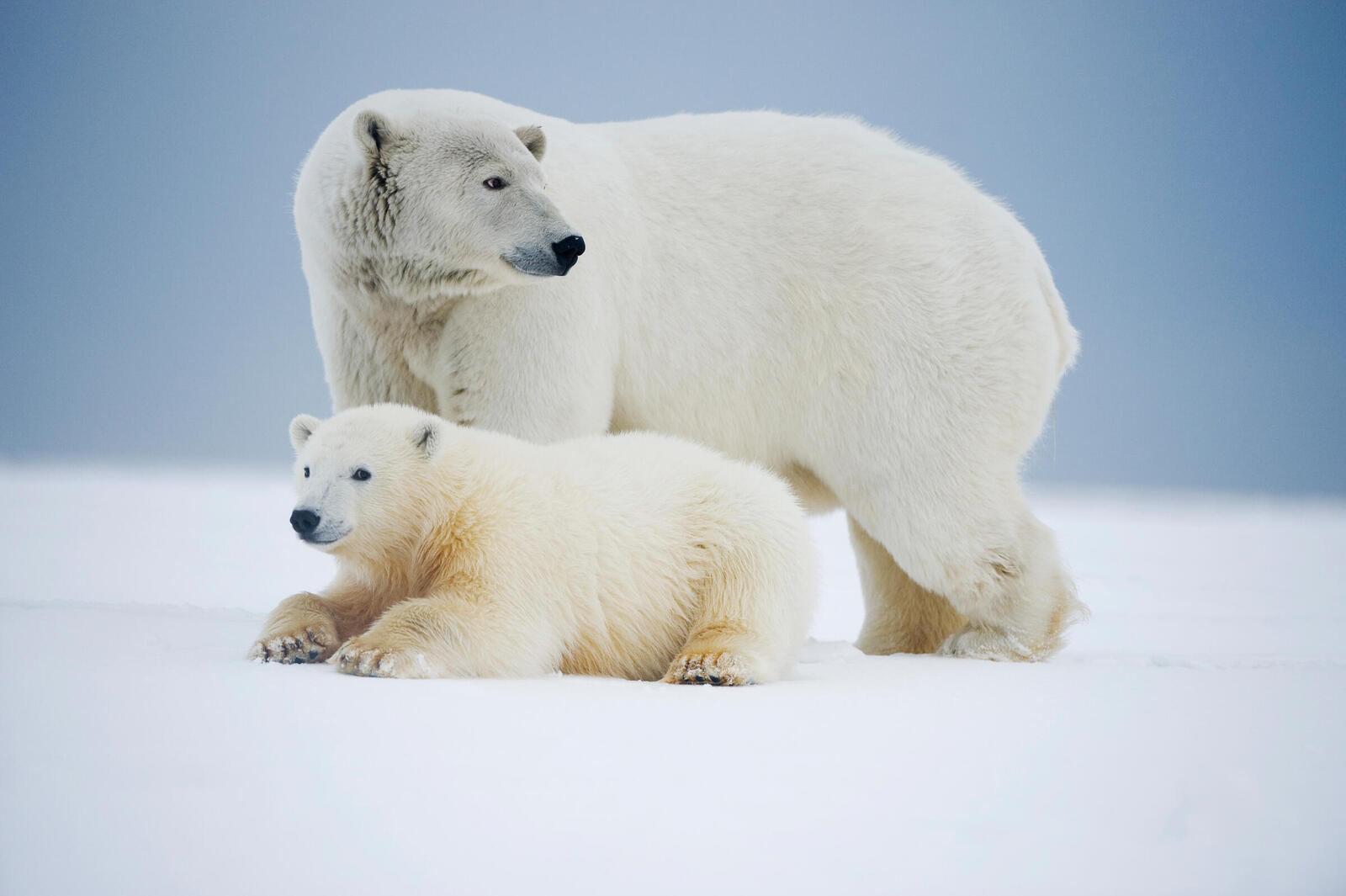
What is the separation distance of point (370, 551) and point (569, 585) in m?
0.48

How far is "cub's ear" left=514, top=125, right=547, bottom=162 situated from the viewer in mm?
3699

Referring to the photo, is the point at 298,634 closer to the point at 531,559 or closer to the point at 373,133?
the point at 531,559

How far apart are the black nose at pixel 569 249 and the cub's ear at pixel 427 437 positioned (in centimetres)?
79

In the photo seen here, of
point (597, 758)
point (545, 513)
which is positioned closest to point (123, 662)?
point (545, 513)

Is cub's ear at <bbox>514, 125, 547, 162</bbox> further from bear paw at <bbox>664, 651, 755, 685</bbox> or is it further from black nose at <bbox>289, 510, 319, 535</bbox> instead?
bear paw at <bbox>664, 651, 755, 685</bbox>

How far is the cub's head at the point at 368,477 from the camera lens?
9.20 ft

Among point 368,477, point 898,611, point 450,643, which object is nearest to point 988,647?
point 898,611

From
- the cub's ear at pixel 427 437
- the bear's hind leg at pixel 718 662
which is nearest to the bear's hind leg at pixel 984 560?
the bear's hind leg at pixel 718 662

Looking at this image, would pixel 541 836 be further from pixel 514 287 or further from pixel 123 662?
pixel 514 287

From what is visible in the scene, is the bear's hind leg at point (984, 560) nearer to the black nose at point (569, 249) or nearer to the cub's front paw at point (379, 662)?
the black nose at point (569, 249)

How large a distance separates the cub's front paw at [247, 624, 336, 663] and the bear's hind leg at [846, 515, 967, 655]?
242 centimetres

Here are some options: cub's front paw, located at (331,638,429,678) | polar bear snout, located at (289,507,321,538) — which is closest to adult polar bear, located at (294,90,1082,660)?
polar bear snout, located at (289,507,321,538)

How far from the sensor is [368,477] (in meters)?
2.88

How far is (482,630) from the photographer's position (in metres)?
2.75
